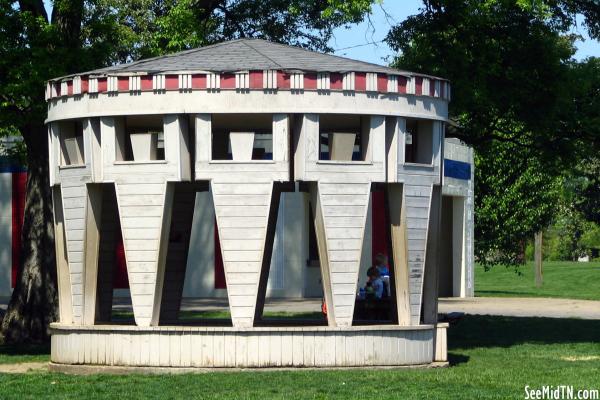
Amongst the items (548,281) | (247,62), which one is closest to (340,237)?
(247,62)

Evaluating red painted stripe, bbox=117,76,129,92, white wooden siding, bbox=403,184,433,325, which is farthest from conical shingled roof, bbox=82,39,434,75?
white wooden siding, bbox=403,184,433,325

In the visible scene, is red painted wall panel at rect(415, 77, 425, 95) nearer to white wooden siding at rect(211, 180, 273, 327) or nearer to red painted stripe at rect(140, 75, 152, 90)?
white wooden siding at rect(211, 180, 273, 327)

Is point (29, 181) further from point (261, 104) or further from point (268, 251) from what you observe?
point (261, 104)

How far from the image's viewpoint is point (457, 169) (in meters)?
41.8

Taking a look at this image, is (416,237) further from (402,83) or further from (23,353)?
(23,353)

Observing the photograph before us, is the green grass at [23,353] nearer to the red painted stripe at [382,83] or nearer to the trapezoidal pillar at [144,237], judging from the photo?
the trapezoidal pillar at [144,237]

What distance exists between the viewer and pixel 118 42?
22812 millimetres

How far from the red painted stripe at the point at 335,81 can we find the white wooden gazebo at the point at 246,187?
2 cm

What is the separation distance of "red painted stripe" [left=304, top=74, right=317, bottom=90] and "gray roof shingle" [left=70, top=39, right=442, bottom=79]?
0.07 metres

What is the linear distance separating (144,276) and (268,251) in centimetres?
242

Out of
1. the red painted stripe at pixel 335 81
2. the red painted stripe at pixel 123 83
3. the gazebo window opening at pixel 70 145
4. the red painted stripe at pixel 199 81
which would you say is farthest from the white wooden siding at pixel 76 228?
the red painted stripe at pixel 335 81

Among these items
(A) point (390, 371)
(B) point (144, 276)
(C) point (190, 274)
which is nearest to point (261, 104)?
(B) point (144, 276)

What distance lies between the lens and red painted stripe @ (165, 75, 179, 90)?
16375 millimetres

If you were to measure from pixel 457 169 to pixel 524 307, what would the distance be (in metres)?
7.52
